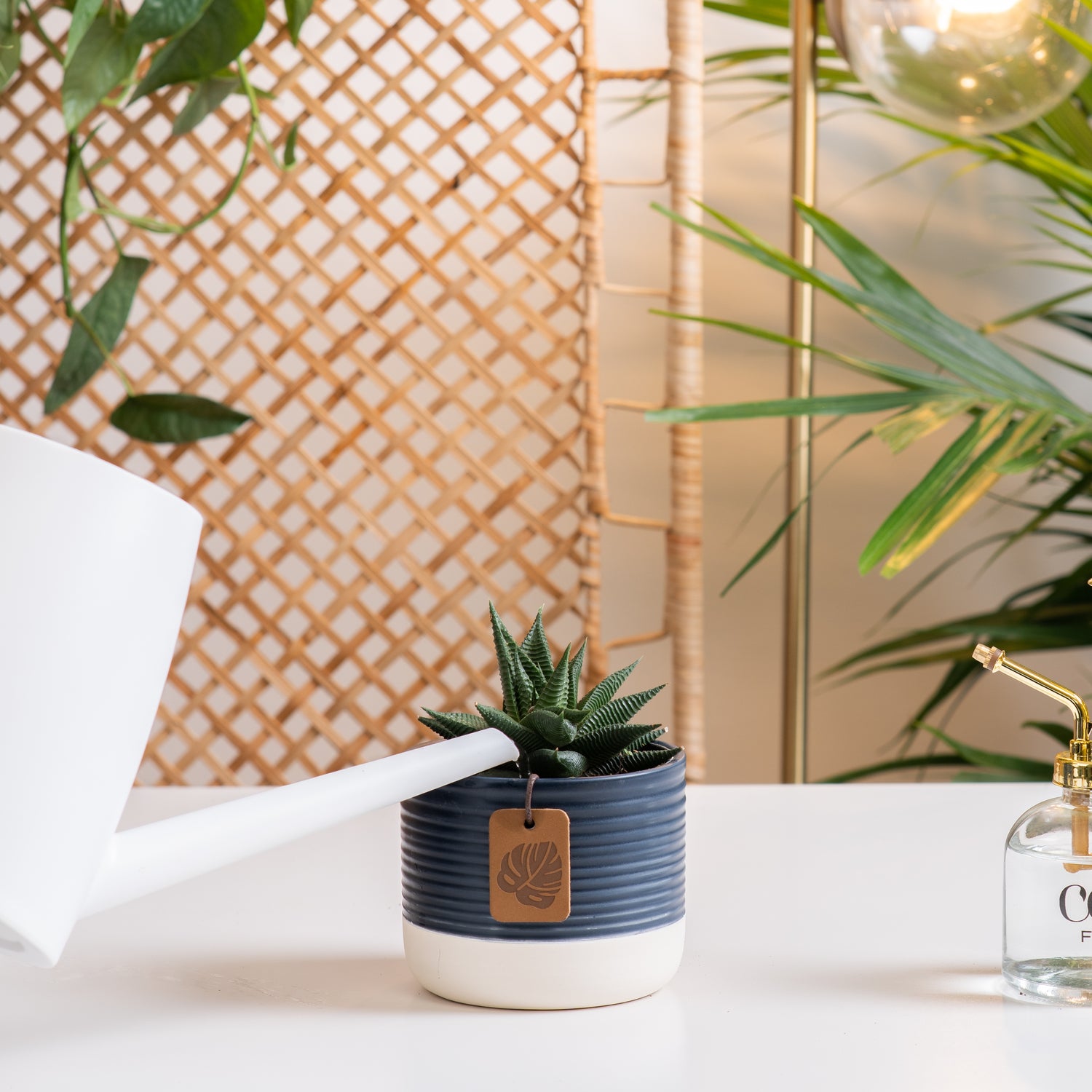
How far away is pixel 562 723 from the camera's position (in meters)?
0.48

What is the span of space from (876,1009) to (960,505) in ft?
2.05

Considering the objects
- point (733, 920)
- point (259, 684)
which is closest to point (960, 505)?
point (733, 920)

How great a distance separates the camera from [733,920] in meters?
0.60

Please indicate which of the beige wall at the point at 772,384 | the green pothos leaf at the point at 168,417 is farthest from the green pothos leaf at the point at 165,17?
the beige wall at the point at 772,384

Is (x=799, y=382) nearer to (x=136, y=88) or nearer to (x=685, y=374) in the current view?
(x=685, y=374)

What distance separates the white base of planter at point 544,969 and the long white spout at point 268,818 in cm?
7

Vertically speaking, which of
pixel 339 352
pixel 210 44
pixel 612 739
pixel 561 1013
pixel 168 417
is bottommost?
pixel 561 1013

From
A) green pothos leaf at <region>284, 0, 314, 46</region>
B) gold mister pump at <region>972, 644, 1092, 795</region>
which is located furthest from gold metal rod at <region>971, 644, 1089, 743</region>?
green pothos leaf at <region>284, 0, 314, 46</region>

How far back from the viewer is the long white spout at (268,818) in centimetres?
41

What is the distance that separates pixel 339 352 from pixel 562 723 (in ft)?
3.58

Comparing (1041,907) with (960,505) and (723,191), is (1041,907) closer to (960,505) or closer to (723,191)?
(960,505)

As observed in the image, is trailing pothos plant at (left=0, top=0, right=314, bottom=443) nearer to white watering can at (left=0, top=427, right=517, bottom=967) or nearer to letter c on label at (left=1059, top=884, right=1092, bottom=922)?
white watering can at (left=0, top=427, right=517, bottom=967)

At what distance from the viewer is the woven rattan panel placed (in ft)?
4.75

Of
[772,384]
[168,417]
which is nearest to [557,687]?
[168,417]
